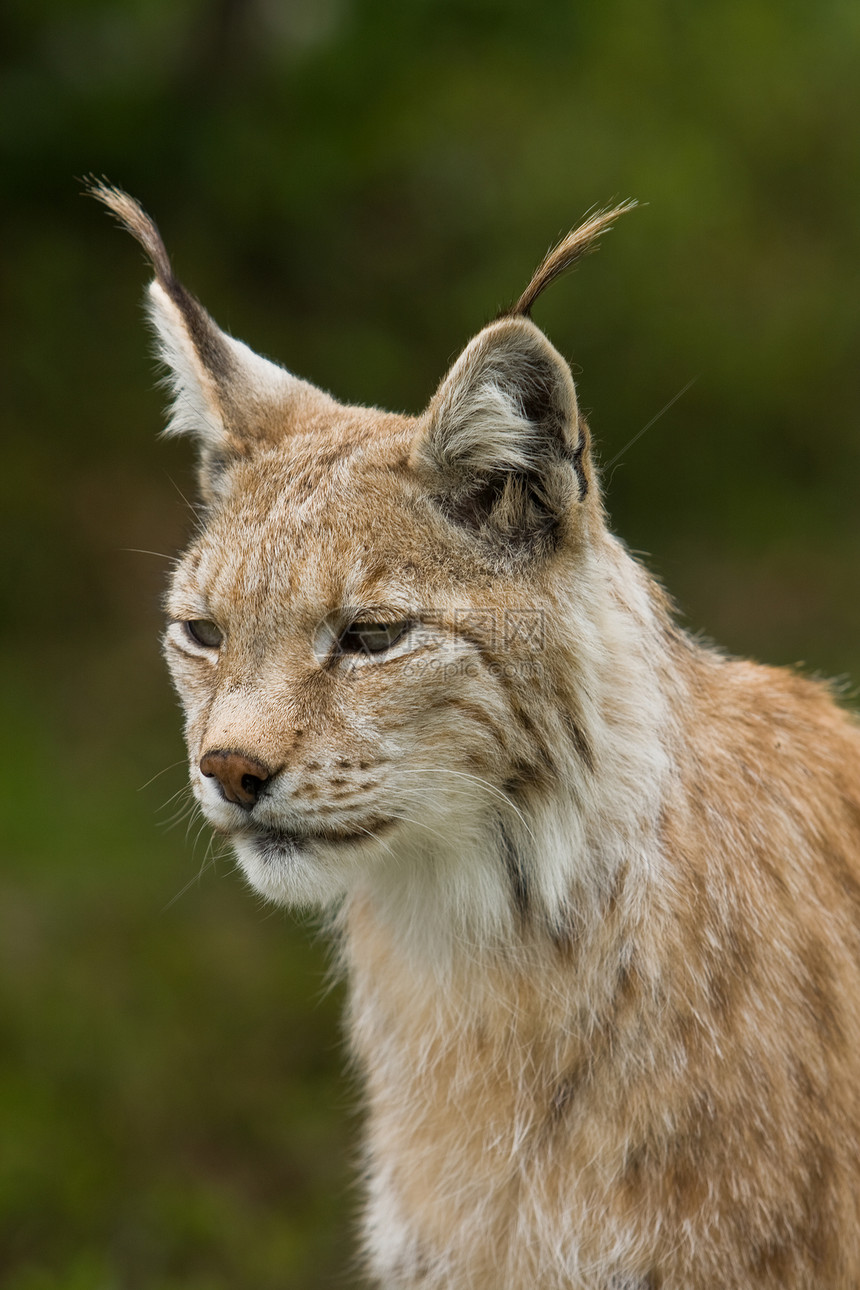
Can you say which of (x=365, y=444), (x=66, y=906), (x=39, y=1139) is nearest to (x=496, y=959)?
(x=365, y=444)

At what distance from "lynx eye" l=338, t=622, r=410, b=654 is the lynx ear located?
833mm

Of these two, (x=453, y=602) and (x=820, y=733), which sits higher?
(x=453, y=602)

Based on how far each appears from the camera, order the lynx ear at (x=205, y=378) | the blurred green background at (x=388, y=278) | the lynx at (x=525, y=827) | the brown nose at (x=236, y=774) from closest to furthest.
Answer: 1. the brown nose at (x=236, y=774)
2. the lynx at (x=525, y=827)
3. the lynx ear at (x=205, y=378)
4. the blurred green background at (x=388, y=278)

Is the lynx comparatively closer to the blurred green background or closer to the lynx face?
the lynx face

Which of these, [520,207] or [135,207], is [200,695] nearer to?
[135,207]

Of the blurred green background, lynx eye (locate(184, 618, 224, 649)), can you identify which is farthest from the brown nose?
the blurred green background

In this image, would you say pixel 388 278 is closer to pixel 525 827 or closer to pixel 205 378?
pixel 205 378

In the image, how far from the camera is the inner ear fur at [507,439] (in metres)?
3.30

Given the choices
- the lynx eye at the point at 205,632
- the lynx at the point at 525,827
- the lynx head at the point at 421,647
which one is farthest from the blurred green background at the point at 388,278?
the lynx head at the point at 421,647

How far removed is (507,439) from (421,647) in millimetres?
514

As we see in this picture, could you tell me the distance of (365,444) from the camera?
148 inches

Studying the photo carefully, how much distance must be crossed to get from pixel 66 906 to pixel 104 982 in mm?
701

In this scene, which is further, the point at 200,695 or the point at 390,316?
the point at 390,316

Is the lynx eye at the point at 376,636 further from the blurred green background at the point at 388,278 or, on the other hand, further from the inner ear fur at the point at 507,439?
the blurred green background at the point at 388,278
